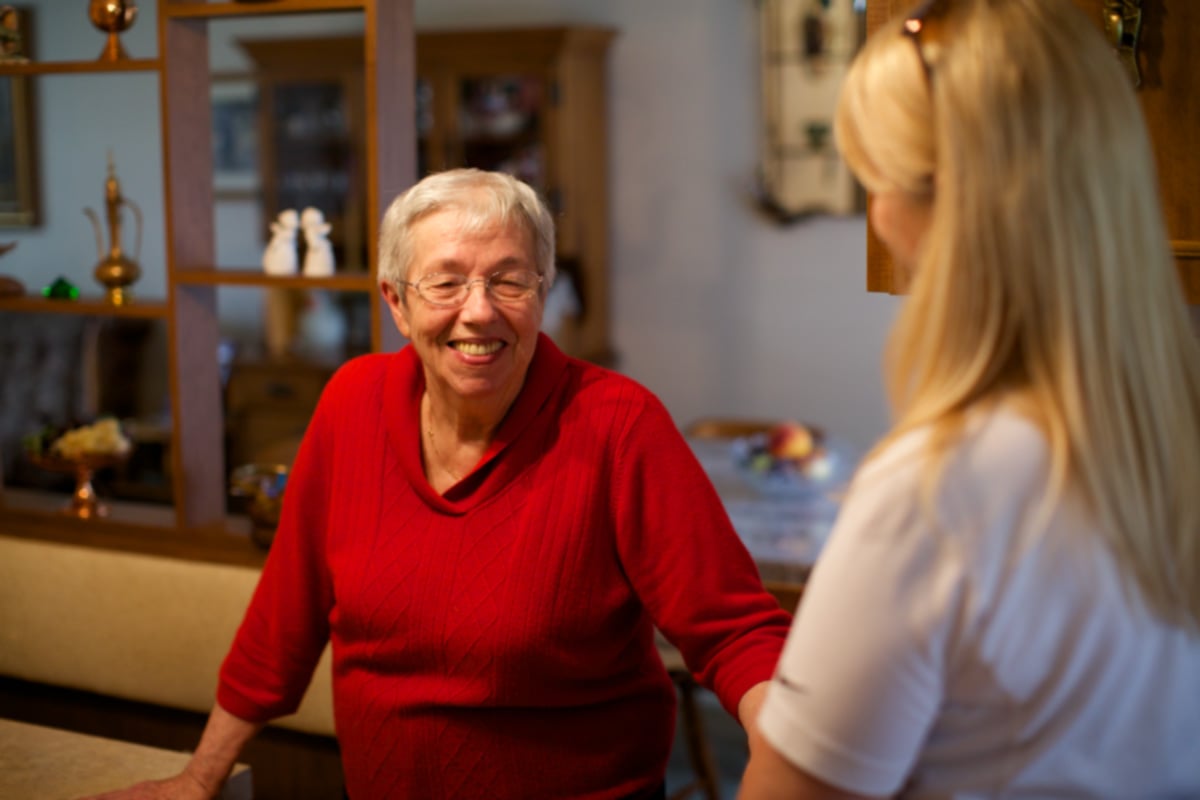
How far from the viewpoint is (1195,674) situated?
0.81 meters

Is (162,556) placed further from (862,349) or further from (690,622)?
(862,349)

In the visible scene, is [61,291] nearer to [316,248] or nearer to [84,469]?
[84,469]

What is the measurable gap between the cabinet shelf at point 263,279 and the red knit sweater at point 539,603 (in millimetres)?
626

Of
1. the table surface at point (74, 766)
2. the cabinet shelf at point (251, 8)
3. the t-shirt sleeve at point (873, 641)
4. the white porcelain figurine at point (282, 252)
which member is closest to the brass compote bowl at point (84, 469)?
the white porcelain figurine at point (282, 252)

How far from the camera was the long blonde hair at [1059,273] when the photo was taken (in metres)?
0.78

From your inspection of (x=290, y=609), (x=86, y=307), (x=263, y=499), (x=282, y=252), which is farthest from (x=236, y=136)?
(x=290, y=609)

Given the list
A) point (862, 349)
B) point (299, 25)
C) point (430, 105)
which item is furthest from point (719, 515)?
point (299, 25)

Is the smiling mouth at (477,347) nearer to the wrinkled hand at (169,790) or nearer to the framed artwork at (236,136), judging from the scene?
the wrinkled hand at (169,790)

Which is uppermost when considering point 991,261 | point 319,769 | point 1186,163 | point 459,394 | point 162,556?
point 1186,163

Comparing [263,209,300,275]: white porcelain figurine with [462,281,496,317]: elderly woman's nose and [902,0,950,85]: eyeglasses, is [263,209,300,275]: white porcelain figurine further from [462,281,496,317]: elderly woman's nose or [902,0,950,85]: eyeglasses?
[902,0,950,85]: eyeglasses

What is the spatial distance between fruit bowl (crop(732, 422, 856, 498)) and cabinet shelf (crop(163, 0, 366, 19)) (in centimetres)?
149

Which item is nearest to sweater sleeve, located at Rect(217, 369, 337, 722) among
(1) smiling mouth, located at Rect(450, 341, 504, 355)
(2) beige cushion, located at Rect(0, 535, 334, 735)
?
(1) smiling mouth, located at Rect(450, 341, 504, 355)

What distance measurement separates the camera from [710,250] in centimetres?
506

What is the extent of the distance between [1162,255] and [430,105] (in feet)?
14.8
